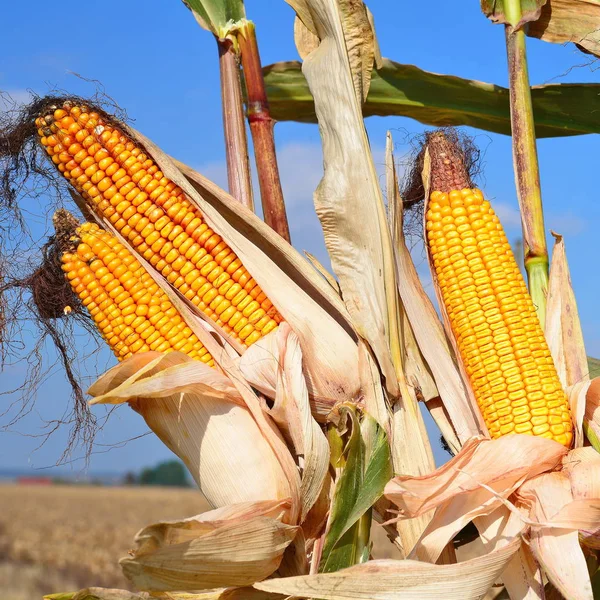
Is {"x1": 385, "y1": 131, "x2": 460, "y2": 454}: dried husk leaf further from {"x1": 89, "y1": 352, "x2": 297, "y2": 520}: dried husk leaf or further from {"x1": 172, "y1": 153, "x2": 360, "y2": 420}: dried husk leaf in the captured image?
{"x1": 89, "y1": 352, "x2": 297, "y2": 520}: dried husk leaf

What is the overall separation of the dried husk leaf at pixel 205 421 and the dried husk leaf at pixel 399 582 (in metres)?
0.21

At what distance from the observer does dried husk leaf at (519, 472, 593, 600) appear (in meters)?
1.34

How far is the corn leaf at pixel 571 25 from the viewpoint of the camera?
226 centimetres

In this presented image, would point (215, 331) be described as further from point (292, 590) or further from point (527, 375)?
point (527, 375)

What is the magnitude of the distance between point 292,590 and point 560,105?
6.55 ft

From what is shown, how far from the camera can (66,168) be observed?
1829 mm

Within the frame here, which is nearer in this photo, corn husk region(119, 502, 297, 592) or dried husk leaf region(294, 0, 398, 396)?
corn husk region(119, 502, 297, 592)

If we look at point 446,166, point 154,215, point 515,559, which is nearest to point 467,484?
point 515,559

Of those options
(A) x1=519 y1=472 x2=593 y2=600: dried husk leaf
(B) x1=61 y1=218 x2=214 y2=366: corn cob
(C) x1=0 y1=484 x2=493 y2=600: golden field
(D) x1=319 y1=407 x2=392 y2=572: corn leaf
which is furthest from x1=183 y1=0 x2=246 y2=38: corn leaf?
(C) x1=0 y1=484 x2=493 y2=600: golden field

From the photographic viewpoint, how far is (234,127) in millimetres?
2105

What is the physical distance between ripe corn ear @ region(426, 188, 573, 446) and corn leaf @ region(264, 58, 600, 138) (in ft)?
2.86

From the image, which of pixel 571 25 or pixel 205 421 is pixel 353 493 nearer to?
pixel 205 421

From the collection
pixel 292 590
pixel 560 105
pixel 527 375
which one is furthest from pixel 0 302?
pixel 560 105

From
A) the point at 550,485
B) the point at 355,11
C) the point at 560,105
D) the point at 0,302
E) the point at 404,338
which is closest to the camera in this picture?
the point at 550,485
